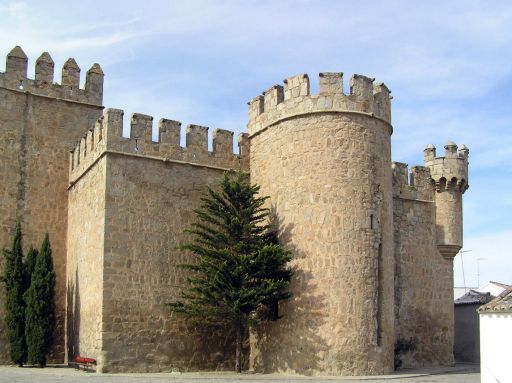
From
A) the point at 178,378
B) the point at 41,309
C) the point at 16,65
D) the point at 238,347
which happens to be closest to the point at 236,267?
the point at 238,347

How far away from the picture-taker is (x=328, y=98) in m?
16.8

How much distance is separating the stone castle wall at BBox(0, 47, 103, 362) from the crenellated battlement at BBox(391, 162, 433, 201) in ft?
28.6

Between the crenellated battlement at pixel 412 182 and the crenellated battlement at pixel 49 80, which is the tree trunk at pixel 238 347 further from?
the crenellated battlement at pixel 49 80

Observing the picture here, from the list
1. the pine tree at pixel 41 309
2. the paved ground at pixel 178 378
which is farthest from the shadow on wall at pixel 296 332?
the pine tree at pixel 41 309

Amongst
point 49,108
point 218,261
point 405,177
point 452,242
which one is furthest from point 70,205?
point 452,242

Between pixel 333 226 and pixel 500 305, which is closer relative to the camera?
pixel 500 305

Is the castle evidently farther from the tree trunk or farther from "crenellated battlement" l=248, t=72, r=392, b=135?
the tree trunk

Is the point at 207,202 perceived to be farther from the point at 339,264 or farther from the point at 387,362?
the point at 387,362

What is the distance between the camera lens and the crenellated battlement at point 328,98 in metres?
16.8

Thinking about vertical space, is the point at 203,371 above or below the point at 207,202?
below

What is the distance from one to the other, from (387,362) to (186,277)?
5.15m

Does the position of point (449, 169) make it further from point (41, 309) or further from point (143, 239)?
point (41, 309)

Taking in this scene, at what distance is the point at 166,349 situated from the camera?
16.8 meters

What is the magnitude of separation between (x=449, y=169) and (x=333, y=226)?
20.1 feet
